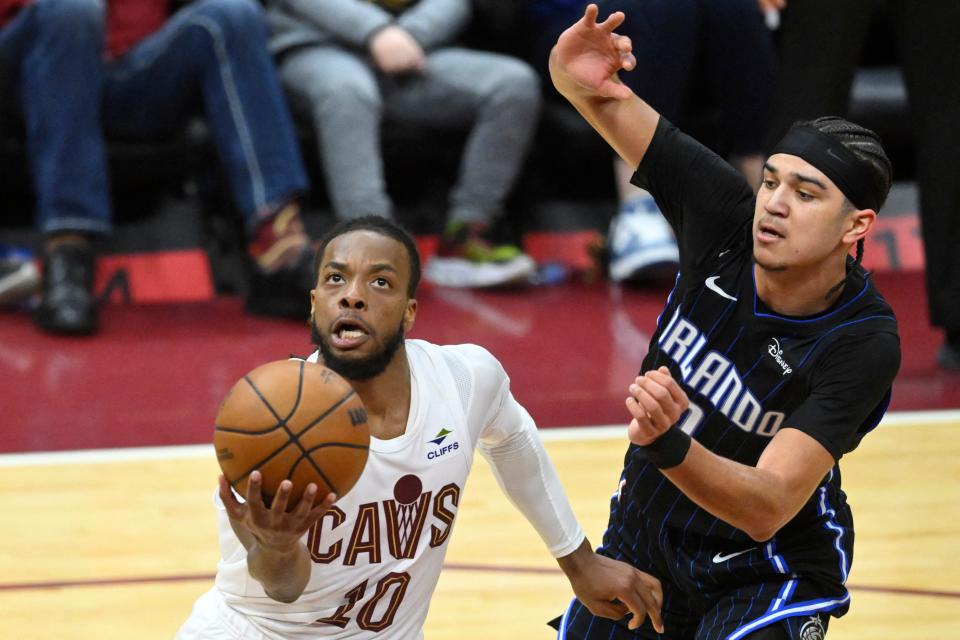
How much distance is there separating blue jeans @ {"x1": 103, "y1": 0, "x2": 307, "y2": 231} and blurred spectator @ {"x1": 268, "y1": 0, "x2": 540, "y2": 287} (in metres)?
0.30

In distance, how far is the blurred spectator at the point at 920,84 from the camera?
5770 millimetres

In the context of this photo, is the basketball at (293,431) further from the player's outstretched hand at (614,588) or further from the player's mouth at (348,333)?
the player's outstretched hand at (614,588)

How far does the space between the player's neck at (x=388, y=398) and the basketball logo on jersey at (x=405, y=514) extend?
11cm

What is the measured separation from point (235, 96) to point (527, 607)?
3255 mm

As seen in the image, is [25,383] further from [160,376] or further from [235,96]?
[235,96]

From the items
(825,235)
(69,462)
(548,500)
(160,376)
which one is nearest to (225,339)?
(160,376)

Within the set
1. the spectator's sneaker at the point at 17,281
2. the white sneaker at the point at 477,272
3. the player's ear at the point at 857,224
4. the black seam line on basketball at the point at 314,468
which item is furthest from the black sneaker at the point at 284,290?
the black seam line on basketball at the point at 314,468

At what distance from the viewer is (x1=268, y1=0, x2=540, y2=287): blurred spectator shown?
695cm

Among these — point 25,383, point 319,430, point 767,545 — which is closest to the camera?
point 319,430

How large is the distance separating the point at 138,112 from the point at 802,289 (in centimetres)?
431

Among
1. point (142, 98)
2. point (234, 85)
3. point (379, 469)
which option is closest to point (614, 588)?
point (379, 469)

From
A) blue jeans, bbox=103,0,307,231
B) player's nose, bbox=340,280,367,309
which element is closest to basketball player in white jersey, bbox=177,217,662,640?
player's nose, bbox=340,280,367,309

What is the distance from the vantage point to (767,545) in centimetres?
338

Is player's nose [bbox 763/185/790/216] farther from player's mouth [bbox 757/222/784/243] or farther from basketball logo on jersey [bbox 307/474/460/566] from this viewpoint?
basketball logo on jersey [bbox 307/474/460/566]
